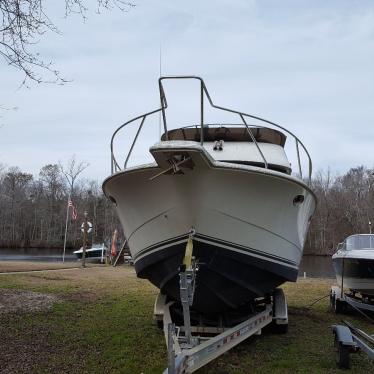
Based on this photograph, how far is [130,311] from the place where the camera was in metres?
8.53

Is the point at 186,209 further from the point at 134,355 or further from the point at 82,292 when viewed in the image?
the point at 82,292

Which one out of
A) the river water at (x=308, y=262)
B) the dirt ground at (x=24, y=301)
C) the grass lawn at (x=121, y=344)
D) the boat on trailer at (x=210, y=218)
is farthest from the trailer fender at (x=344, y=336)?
the river water at (x=308, y=262)

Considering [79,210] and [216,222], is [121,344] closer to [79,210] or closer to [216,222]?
[216,222]

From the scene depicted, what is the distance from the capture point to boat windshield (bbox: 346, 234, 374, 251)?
9.41 meters

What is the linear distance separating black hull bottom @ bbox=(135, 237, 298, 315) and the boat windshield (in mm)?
3685

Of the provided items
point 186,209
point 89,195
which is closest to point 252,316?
point 186,209

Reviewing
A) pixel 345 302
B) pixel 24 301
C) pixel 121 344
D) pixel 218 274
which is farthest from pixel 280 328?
pixel 24 301

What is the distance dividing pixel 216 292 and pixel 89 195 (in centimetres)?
6711

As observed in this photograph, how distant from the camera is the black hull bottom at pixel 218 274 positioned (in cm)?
545

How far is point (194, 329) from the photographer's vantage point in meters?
6.14

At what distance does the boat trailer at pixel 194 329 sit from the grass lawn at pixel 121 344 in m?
0.29

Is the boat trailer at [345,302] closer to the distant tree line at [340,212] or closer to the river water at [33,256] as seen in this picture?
the river water at [33,256]

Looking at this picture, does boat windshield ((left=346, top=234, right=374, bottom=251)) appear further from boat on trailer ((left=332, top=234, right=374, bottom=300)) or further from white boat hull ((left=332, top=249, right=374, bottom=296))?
Answer: white boat hull ((left=332, top=249, right=374, bottom=296))

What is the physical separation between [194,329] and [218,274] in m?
1.04
